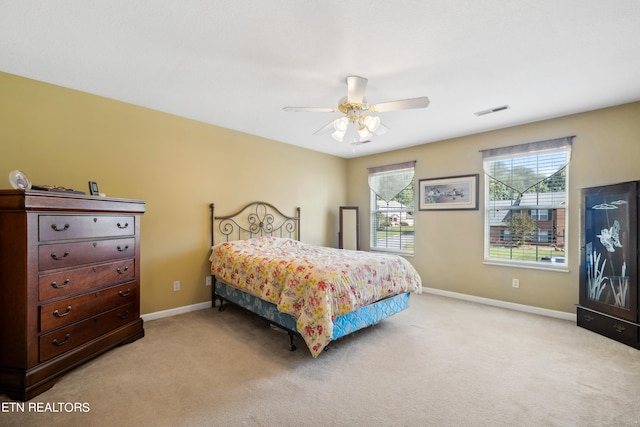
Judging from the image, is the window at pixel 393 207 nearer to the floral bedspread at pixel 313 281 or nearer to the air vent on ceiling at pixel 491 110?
the air vent on ceiling at pixel 491 110

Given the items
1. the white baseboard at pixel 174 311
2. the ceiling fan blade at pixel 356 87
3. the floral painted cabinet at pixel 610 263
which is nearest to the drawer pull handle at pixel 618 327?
the floral painted cabinet at pixel 610 263

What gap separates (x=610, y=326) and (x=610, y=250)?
79 centimetres

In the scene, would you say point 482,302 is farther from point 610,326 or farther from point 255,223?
point 255,223

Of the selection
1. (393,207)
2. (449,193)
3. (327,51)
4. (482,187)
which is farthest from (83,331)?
(482,187)

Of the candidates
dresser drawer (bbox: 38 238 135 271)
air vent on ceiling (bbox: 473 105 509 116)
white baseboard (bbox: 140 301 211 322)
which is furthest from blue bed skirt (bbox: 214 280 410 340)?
air vent on ceiling (bbox: 473 105 509 116)

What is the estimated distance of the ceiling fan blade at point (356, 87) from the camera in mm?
2312

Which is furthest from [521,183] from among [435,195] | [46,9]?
[46,9]

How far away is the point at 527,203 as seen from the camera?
12.5 feet

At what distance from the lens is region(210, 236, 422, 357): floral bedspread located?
2.32m

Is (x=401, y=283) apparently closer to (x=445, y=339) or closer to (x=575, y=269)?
(x=445, y=339)

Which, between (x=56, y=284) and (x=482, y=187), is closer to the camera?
(x=56, y=284)

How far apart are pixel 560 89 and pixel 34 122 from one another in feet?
16.9

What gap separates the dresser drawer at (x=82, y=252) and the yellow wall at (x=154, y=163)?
0.67 metres

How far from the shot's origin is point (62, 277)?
2.13 meters
